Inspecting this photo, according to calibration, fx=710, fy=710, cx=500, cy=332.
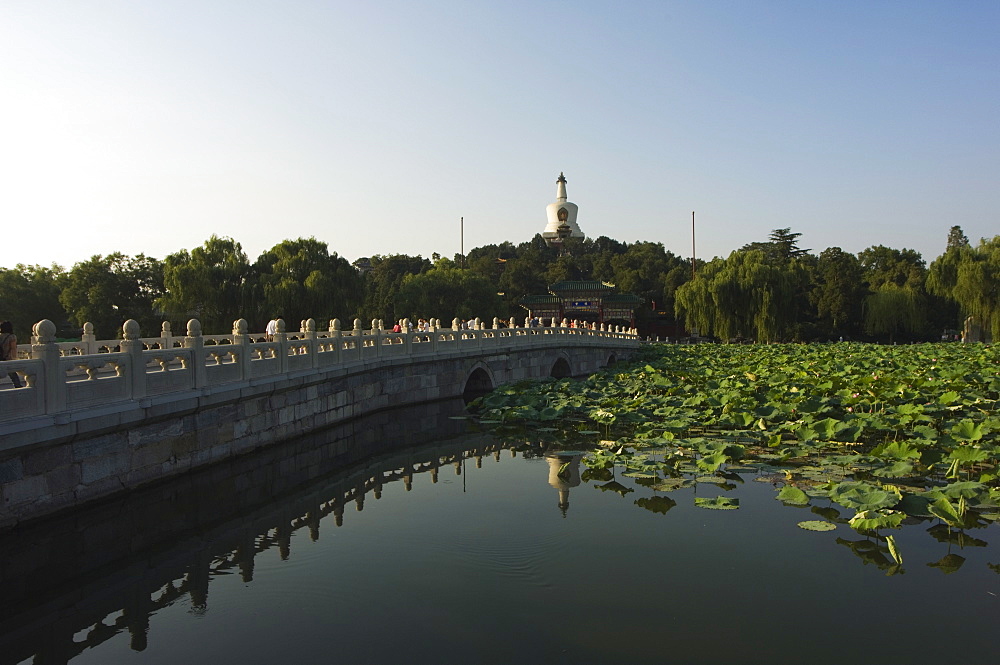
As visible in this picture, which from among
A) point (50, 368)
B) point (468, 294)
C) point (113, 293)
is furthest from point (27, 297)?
point (50, 368)

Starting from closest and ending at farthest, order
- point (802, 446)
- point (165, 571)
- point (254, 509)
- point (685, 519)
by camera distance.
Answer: point (165, 571) < point (685, 519) < point (254, 509) < point (802, 446)

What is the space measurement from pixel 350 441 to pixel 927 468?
373 inches

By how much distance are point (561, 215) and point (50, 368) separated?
5752 cm

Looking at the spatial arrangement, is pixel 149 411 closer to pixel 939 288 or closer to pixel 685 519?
pixel 685 519

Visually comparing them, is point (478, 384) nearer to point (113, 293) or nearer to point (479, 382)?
point (479, 382)

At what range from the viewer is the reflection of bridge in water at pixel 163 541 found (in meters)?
5.90

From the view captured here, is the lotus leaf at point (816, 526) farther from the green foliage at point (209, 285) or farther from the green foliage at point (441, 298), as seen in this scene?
the green foliage at point (441, 298)

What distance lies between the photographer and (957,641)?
5.31 meters

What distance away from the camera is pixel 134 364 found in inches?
330

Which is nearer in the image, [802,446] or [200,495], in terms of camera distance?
[200,495]

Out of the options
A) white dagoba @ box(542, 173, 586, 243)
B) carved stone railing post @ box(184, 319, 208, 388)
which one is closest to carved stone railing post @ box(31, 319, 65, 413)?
carved stone railing post @ box(184, 319, 208, 388)

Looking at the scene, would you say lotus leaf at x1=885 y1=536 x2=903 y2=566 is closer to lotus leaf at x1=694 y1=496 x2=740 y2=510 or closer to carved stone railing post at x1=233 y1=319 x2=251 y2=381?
lotus leaf at x1=694 y1=496 x2=740 y2=510

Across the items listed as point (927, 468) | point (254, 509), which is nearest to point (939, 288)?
point (927, 468)

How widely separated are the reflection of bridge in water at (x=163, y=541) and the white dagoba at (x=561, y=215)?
171 ft
